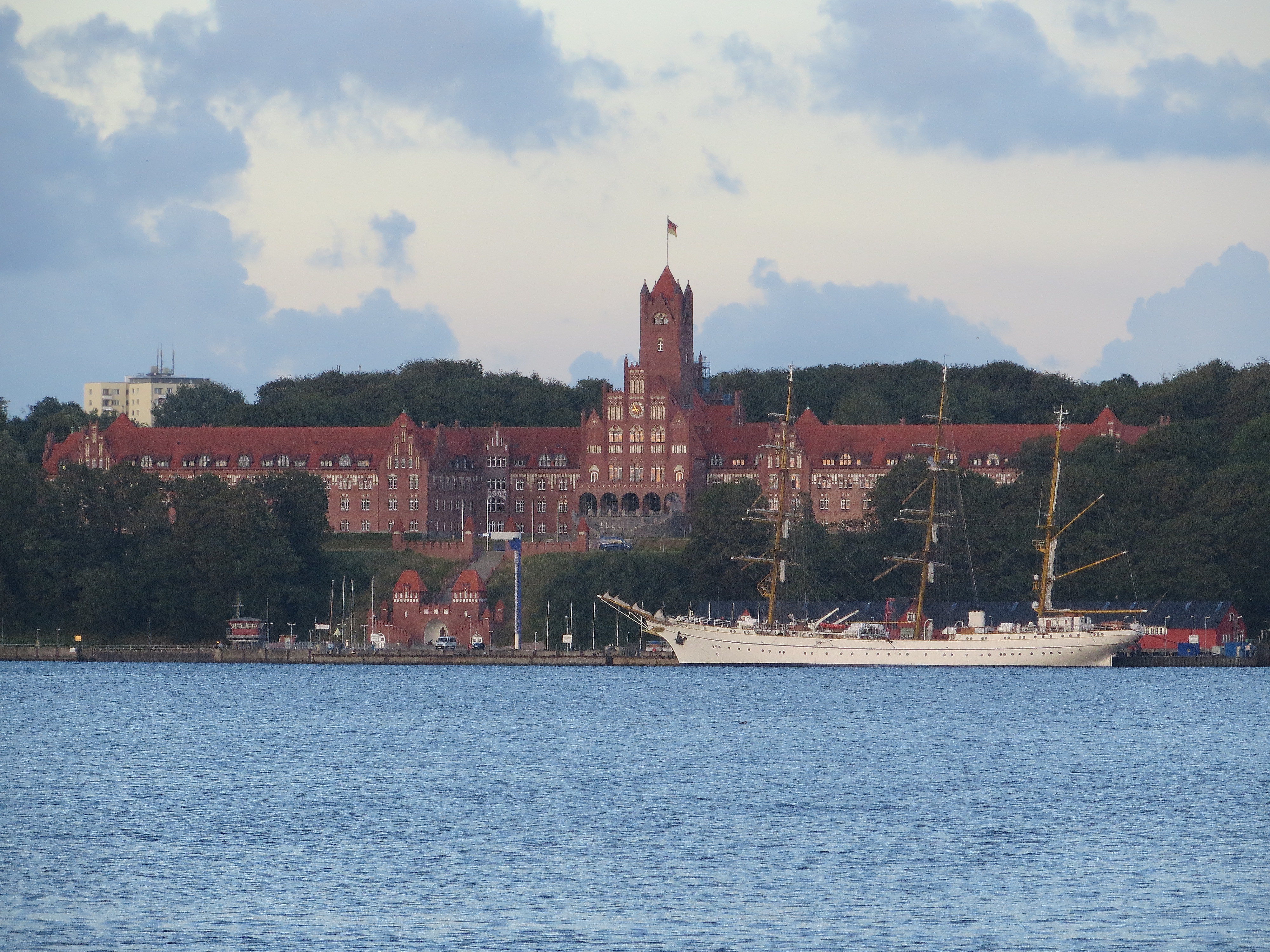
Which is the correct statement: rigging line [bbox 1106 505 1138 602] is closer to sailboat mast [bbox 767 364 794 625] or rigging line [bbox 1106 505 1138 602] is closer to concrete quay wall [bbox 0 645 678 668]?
sailboat mast [bbox 767 364 794 625]

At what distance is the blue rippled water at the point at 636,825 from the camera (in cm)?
3403

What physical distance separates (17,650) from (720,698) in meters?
47.8

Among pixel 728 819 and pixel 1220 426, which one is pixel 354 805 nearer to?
pixel 728 819

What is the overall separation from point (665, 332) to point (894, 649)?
53.7m

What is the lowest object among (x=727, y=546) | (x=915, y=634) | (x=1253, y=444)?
(x=915, y=634)

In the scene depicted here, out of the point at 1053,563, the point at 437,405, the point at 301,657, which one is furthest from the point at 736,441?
the point at 301,657

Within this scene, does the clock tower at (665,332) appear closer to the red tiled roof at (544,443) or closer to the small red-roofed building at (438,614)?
the red tiled roof at (544,443)

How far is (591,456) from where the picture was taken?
6063 inches

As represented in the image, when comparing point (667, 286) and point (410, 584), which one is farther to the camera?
point (667, 286)

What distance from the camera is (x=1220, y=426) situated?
497 feet

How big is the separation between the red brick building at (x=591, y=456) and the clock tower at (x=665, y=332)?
0.34 ft

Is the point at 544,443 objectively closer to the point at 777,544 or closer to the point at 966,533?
the point at 777,544

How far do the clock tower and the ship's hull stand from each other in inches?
1898

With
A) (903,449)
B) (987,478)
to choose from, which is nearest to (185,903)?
(987,478)
